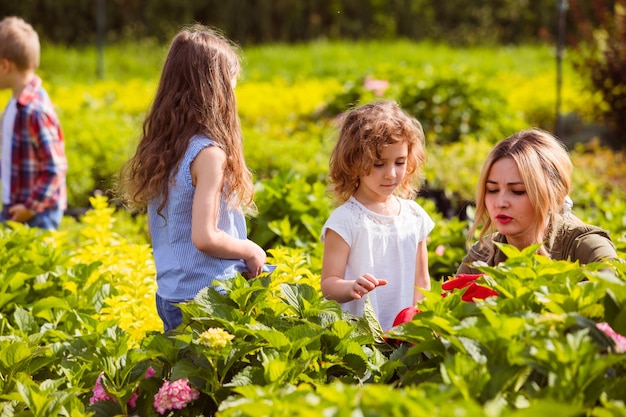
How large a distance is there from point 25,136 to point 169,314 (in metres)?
2.28

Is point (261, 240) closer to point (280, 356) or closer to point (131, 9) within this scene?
point (280, 356)

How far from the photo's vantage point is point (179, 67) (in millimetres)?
3320

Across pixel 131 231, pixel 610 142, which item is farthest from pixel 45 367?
pixel 610 142

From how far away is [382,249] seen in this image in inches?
131

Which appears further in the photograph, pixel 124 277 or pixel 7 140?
pixel 7 140

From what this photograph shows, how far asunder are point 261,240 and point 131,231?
5.56 feet

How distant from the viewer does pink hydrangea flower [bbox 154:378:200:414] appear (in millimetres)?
2502

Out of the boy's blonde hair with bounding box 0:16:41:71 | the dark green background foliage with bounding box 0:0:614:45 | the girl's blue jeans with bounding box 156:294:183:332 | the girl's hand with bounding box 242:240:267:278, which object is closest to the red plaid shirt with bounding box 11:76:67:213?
the boy's blonde hair with bounding box 0:16:41:71

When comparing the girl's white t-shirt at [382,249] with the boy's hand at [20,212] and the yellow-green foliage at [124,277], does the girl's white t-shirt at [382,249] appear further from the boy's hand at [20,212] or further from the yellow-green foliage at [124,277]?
the boy's hand at [20,212]

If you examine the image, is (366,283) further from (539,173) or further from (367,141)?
(539,173)

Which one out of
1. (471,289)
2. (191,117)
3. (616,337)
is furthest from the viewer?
(191,117)

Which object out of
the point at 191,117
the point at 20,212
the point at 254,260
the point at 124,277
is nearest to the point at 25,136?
the point at 20,212

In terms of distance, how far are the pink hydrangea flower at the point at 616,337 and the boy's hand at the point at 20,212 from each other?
3732mm

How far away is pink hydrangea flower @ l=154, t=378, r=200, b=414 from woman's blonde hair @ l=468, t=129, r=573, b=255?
121cm
